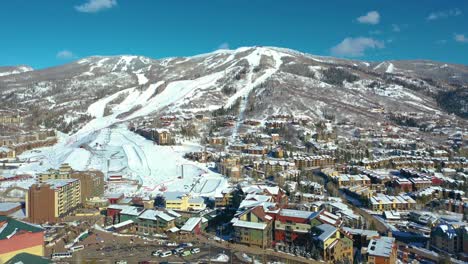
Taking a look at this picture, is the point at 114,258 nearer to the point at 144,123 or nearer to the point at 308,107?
the point at 144,123

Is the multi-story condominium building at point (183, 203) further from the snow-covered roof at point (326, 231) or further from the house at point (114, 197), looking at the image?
the snow-covered roof at point (326, 231)

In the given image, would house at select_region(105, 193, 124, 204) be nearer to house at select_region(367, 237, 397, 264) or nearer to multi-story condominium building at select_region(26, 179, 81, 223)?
multi-story condominium building at select_region(26, 179, 81, 223)

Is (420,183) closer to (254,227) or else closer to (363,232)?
(363,232)

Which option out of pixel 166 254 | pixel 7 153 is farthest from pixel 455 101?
pixel 166 254

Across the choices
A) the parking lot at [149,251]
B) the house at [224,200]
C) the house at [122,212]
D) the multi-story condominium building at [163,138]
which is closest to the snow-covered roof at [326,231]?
the parking lot at [149,251]

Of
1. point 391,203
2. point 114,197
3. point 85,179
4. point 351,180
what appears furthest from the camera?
point 351,180

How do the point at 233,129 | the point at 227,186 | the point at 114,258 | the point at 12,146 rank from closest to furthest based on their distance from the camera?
the point at 114,258, the point at 227,186, the point at 12,146, the point at 233,129

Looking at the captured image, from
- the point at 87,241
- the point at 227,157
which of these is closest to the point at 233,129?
Result: the point at 227,157
